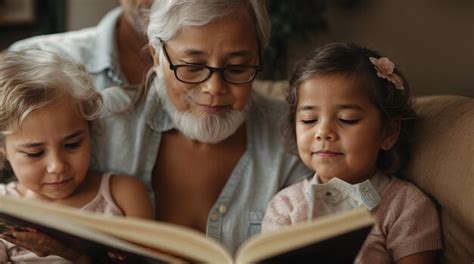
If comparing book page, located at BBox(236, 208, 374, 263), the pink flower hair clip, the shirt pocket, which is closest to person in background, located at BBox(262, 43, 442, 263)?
the pink flower hair clip

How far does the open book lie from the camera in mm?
1075

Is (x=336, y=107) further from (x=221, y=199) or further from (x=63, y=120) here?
(x=63, y=120)

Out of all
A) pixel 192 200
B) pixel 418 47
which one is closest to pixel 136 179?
pixel 192 200

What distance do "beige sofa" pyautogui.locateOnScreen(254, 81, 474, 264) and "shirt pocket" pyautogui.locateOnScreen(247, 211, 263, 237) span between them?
408 mm

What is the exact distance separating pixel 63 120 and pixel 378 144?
78cm

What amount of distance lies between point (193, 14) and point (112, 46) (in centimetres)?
69

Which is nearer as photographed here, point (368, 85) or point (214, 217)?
point (368, 85)

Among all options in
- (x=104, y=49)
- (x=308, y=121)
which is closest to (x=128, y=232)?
(x=308, y=121)

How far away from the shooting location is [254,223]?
183 centimetres

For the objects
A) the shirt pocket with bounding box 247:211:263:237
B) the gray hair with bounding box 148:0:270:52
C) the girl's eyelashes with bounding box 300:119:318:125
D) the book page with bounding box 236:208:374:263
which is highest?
the gray hair with bounding box 148:0:270:52

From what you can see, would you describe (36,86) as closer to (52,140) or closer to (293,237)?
(52,140)

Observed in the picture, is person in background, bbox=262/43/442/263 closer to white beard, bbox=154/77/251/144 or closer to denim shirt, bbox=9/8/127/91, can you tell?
white beard, bbox=154/77/251/144

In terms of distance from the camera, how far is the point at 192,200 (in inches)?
74.2

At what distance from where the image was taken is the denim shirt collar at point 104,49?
221 cm
